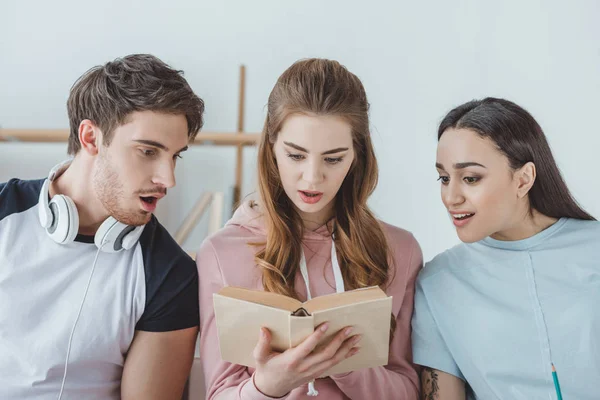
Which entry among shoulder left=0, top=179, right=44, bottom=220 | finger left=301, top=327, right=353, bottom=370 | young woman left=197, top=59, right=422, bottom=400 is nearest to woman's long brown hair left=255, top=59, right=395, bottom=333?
young woman left=197, top=59, right=422, bottom=400

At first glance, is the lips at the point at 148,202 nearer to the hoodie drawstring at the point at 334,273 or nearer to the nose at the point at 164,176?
the nose at the point at 164,176

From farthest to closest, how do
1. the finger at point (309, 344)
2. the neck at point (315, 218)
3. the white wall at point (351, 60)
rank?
the white wall at point (351, 60) < the neck at point (315, 218) < the finger at point (309, 344)

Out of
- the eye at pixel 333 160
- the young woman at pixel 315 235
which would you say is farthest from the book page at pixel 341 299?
the eye at pixel 333 160

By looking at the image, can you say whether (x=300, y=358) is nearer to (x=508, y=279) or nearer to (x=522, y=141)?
(x=508, y=279)

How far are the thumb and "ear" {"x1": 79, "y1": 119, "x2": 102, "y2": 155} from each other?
64 cm

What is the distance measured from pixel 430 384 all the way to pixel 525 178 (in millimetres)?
537

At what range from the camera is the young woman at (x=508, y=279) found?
4.48 ft

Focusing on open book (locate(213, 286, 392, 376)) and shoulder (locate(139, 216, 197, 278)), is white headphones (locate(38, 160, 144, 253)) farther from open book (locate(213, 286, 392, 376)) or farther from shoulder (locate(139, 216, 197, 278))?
open book (locate(213, 286, 392, 376))

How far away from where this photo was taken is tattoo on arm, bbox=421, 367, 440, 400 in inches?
57.3

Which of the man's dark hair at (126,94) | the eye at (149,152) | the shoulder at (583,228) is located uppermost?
the man's dark hair at (126,94)

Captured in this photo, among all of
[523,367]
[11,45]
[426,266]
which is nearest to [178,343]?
[426,266]

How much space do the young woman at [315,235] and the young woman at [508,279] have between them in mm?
A: 110

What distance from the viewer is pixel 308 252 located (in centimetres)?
153

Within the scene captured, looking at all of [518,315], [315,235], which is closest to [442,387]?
[518,315]
